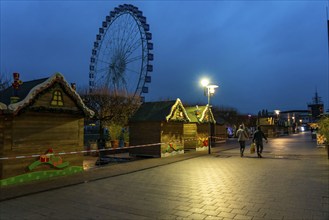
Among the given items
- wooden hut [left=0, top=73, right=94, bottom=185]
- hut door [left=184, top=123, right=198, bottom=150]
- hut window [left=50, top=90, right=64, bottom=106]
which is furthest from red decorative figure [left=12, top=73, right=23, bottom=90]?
hut door [left=184, top=123, right=198, bottom=150]

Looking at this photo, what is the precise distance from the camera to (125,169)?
1212 cm

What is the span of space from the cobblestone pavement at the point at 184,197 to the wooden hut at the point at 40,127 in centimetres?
121

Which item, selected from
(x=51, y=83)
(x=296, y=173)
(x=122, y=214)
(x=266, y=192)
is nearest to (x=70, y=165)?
(x=51, y=83)

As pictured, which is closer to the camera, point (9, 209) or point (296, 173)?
point (9, 209)

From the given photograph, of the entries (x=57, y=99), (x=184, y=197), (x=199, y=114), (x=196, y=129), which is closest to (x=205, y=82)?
(x=199, y=114)

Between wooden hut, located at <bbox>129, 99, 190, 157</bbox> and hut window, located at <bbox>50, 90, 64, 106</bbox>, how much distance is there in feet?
21.8

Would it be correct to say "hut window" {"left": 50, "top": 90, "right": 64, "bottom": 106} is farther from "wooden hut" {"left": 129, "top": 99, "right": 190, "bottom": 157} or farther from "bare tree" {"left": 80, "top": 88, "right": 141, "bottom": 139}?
"bare tree" {"left": 80, "top": 88, "right": 141, "bottom": 139}

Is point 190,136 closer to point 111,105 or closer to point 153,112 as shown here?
point 153,112

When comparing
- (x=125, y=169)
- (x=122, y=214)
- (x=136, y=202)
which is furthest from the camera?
(x=125, y=169)

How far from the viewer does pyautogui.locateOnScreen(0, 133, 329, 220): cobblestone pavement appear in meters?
6.07

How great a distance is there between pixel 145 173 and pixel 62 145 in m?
3.08

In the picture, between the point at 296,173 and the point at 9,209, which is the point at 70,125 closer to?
the point at 9,209

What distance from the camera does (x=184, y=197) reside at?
24.5 feet

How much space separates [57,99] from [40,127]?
Result: 1067mm
